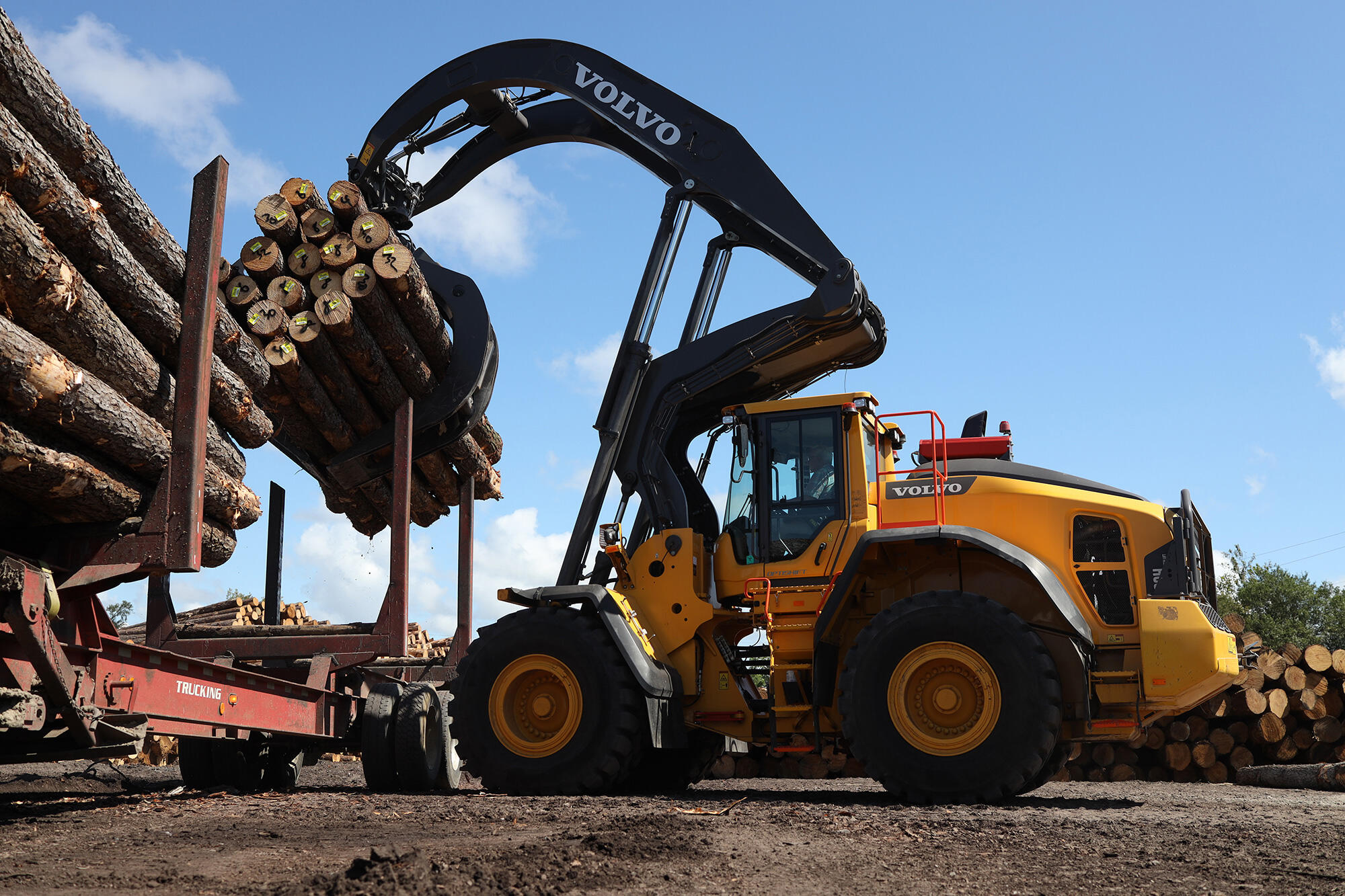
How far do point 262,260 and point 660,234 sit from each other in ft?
10.7

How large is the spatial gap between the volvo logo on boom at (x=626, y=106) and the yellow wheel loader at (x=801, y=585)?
0.02 meters

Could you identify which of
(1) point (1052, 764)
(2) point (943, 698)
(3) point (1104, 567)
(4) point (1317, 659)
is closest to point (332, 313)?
(2) point (943, 698)

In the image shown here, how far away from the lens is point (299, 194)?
9.41 metres

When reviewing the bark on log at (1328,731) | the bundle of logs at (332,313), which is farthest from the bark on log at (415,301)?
the bark on log at (1328,731)

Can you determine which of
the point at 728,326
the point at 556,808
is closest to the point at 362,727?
the point at 556,808

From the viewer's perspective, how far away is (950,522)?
8125mm

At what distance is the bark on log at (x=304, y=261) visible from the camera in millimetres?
9281

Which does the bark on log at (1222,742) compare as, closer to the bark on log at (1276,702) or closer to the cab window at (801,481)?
the bark on log at (1276,702)

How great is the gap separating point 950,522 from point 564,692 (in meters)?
2.96

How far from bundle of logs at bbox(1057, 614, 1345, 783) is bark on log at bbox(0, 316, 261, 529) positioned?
9767 mm

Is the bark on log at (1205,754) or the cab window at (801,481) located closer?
the cab window at (801,481)

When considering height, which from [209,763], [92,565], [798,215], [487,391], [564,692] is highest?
[798,215]

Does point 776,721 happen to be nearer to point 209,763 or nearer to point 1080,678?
point 1080,678

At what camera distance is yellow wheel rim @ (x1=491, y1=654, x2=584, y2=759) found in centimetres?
822
